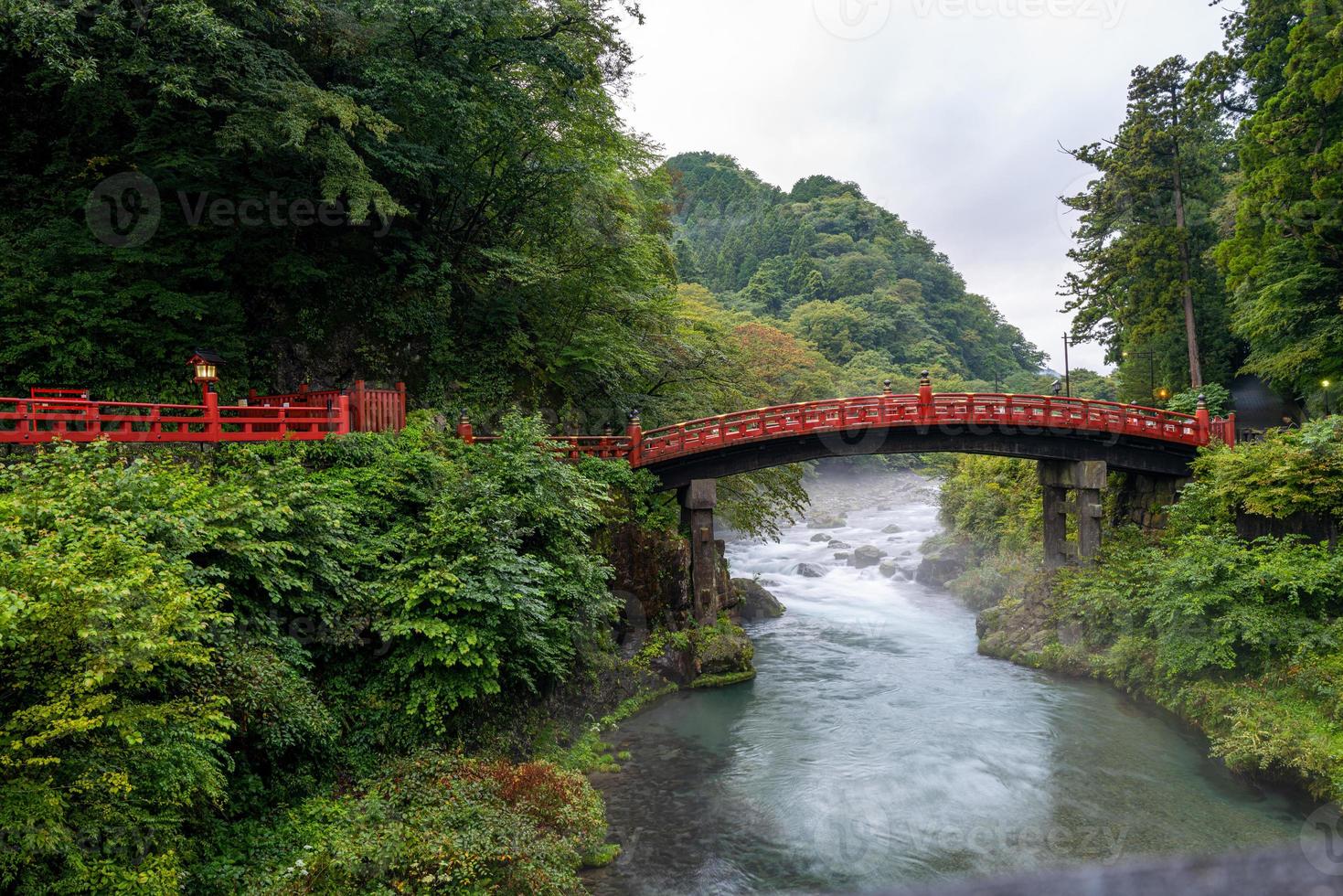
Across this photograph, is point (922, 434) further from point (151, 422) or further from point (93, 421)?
point (93, 421)

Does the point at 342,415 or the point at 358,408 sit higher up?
the point at 358,408

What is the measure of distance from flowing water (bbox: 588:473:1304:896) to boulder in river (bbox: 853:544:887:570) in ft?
48.9

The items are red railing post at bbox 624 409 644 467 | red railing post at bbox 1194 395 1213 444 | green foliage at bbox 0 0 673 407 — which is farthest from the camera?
red railing post at bbox 1194 395 1213 444

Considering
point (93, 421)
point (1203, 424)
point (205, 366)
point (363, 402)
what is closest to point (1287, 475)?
Result: point (1203, 424)

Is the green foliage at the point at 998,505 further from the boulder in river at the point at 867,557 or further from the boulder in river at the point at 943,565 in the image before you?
the boulder in river at the point at 867,557

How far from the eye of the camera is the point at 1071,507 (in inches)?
955

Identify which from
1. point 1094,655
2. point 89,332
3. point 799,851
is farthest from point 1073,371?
point 89,332

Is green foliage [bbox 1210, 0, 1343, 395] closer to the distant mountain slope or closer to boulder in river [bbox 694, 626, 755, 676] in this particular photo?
boulder in river [bbox 694, 626, 755, 676]

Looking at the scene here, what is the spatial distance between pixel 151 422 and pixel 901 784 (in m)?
15.3

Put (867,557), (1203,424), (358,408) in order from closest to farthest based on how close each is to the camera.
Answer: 1. (358,408)
2. (1203,424)
3. (867,557)

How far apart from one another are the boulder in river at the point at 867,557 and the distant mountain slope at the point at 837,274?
91.1 feet

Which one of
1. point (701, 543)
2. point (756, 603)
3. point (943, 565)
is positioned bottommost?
point (756, 603)

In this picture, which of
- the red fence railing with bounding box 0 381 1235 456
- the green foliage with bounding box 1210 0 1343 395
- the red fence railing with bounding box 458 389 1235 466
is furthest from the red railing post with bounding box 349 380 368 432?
the green foliage with bounding box 1210 0 1343 395

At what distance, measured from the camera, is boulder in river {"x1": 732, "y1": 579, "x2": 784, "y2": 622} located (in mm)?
28562
